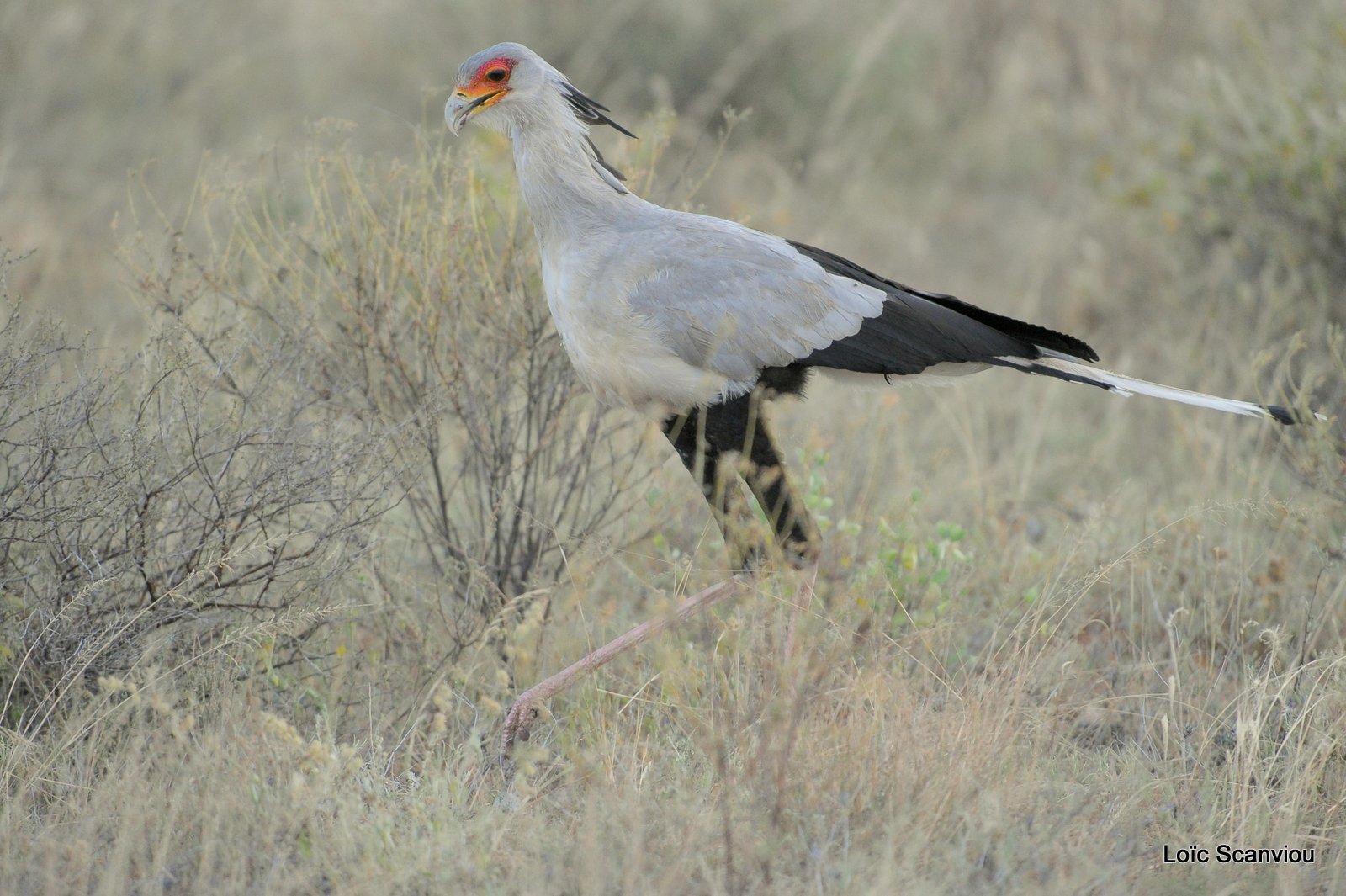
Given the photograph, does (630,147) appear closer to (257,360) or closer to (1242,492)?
(257,360)

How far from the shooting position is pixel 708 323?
322cm

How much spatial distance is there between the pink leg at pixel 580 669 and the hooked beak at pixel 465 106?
4.74ft

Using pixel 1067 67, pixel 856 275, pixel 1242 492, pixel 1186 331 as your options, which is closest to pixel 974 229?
pixel 1067 67

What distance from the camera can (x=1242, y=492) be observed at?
15.1 ft

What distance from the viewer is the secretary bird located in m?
3.21

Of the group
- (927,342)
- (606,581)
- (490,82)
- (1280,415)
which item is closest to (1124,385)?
(1280,415)

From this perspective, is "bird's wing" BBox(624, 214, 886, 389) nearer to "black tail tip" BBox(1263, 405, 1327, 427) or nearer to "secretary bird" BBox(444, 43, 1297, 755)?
"secretary bird" BBox(444, 43, 1297, 755)

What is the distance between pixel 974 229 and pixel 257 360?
600 centimetres

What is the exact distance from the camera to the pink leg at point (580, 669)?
3.21m

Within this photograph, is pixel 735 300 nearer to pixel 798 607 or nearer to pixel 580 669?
pixel 798 607

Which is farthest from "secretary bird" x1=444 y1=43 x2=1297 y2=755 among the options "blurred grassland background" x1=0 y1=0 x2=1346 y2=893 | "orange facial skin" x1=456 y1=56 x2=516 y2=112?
"blurred grassland background" x1=0 y1=0 x2=1346 y2=893

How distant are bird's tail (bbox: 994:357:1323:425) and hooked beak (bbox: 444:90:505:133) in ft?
5.07

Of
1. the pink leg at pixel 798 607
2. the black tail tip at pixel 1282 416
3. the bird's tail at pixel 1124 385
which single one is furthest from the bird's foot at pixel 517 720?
the black tail tip at pixel 1282 416

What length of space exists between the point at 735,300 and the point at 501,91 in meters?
0.90
